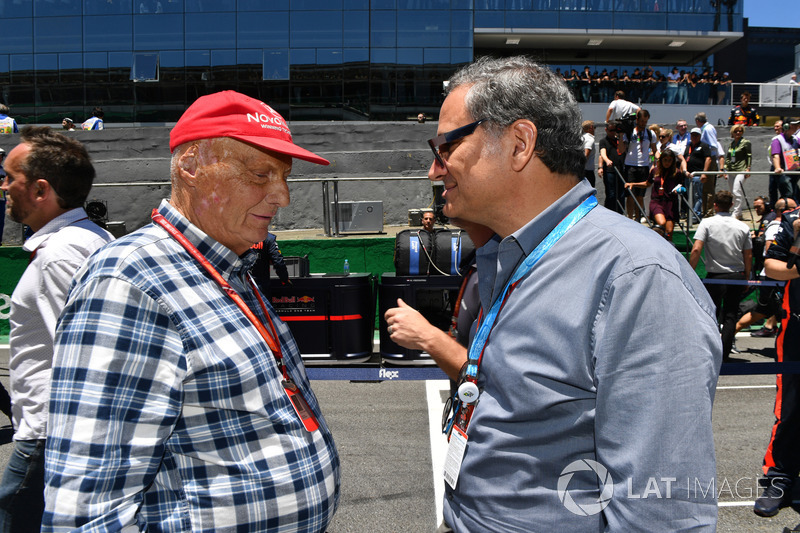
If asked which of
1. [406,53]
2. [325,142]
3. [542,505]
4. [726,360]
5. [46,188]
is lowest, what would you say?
[726,360]

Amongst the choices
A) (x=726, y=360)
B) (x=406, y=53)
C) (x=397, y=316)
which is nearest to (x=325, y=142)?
(x=406, y=53)

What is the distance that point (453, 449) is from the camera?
5.44 feet

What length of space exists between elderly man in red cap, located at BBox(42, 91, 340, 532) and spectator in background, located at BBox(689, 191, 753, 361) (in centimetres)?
867

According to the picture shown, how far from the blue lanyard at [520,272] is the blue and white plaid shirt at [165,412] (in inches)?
18.7

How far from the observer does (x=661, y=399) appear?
4.09 ft

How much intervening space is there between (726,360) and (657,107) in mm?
21114

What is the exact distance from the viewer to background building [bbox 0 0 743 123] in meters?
29.2

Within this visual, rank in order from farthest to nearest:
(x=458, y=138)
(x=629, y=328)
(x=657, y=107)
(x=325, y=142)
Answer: (x=657, y=107) → (x=325, y=142) → (x=458, y=138) → (x=629, y=328)

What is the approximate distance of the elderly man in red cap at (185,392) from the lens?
1.32m

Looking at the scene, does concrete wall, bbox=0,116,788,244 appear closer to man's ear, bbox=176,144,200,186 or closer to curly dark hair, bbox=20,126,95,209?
curly dark hair, bbox=20,126,95,209

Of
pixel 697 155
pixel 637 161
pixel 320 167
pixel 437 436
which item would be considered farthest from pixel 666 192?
pixel 320 167

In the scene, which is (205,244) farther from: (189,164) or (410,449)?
(410,449)

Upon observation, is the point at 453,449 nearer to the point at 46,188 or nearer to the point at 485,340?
the point at 485,340

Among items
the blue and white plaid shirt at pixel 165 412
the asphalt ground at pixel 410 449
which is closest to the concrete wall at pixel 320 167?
the asphalt ground at pixel 410 449
